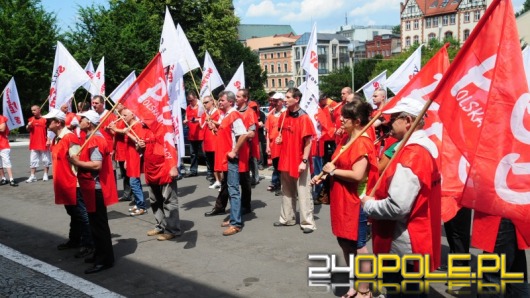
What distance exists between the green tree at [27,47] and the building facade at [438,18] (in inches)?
3448

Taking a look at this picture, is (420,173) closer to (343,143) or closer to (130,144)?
(343,143)

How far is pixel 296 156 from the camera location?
282 inches

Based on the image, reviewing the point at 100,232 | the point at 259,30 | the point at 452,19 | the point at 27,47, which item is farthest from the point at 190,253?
the point at 259,30

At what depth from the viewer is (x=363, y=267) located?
4281 millimetres

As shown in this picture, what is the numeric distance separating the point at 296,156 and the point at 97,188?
2778 millimetres

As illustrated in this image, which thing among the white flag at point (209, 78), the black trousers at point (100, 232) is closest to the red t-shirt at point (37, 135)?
the white flag at point (209, 78)

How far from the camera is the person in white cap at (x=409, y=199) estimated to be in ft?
11.0

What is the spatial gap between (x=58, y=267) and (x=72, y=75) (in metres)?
4.37

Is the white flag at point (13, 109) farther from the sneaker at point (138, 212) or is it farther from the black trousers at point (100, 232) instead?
the black trousers at point (100, 232)

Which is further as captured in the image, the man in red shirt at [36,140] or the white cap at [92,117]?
the man in red shirt at [36,140]

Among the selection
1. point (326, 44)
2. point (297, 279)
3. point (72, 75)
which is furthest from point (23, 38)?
point (326, 44)

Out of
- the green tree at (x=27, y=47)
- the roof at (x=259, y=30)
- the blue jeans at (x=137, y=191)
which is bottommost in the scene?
the blue jeans at (x=137, y=191)

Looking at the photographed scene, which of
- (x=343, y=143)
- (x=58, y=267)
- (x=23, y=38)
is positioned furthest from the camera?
(x=23, y=38)

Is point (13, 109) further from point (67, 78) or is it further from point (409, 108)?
point (409, 108)
